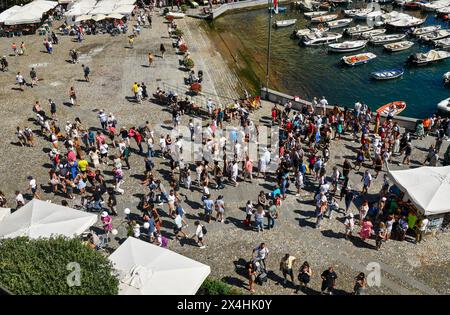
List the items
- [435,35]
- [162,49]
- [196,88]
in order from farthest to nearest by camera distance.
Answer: [435,35] → [162,49] → [196,88]

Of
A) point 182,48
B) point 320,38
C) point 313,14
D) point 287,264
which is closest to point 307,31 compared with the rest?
point 320,38

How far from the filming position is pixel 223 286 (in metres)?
14.9

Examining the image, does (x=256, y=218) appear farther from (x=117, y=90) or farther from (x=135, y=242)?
(x=117, y=90)

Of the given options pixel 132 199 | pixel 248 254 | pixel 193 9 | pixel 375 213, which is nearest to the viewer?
pixel 248 254

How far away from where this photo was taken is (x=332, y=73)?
41.7 m

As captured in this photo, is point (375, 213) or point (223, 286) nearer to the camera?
point (223, 286)

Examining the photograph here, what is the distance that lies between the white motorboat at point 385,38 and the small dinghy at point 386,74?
28.0 feet

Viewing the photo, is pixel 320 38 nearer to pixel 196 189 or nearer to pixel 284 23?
pixel 284 23

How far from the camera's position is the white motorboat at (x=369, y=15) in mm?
54438

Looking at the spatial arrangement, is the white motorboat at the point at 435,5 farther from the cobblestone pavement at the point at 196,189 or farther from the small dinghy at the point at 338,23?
the cobblestone pavement at the point at 196,189

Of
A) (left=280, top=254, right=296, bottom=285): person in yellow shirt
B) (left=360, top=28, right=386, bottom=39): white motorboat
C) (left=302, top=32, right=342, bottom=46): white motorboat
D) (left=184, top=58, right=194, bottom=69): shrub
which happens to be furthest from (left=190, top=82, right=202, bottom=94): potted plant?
(left=360, top=28, right=386, bottom=39): white motorboat

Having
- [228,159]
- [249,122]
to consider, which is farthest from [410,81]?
[228,159]

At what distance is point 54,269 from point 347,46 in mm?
40276

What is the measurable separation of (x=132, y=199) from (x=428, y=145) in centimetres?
1800
